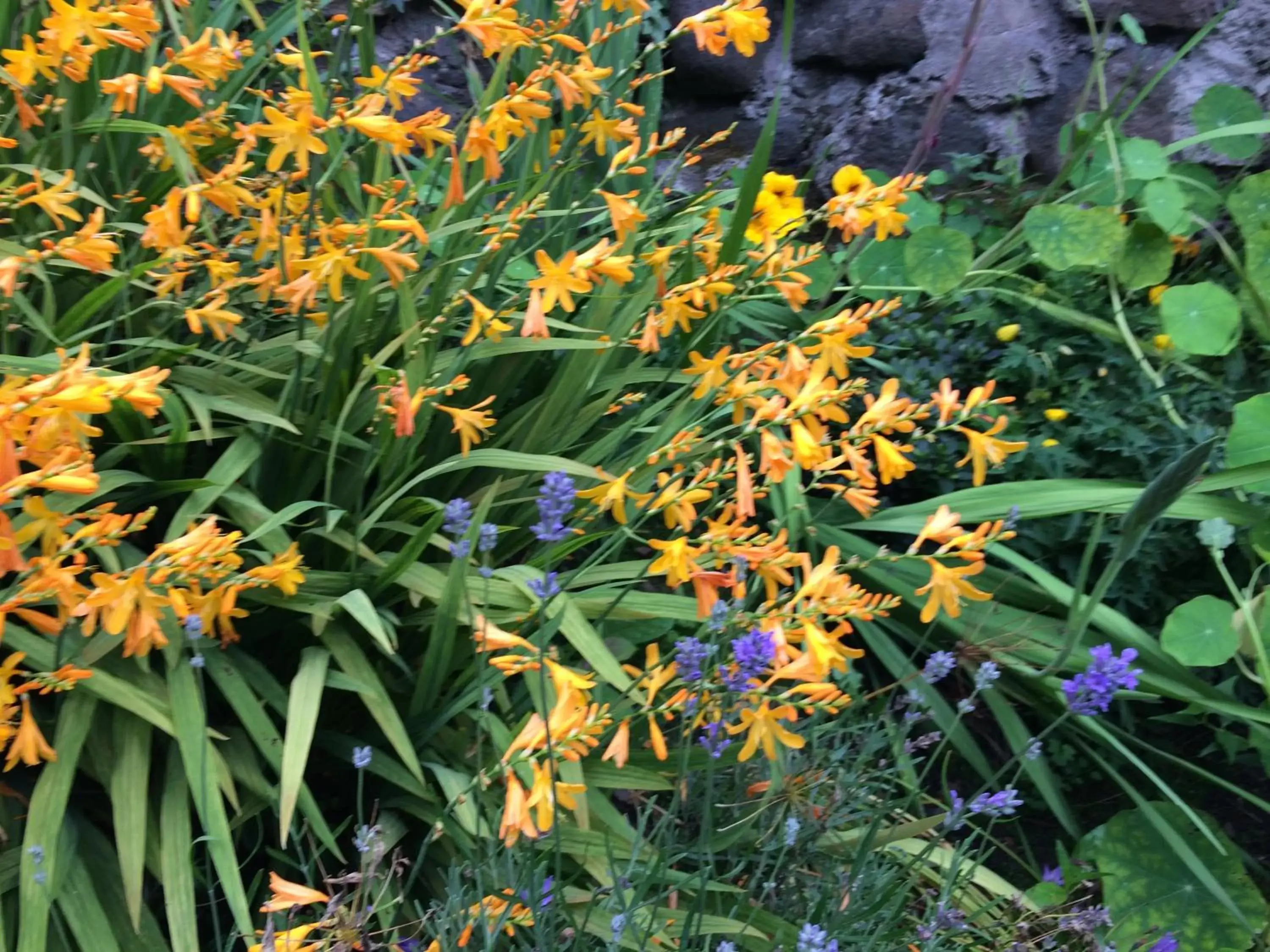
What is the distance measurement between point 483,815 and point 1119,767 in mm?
1338

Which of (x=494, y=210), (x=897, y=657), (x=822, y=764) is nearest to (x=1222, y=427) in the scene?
(x=897, y=657)

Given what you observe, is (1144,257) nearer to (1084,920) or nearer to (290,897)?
(1084,920)

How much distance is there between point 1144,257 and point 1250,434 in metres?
0.63

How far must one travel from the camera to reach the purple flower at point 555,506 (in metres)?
0.95

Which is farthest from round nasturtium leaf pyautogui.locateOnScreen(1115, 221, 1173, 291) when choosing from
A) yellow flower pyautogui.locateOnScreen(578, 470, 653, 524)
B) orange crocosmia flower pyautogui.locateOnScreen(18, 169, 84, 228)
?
orange crocosmia flower pyautogui.locateOnScreen(18, 169, 84, 228)

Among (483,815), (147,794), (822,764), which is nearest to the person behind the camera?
(483,815)

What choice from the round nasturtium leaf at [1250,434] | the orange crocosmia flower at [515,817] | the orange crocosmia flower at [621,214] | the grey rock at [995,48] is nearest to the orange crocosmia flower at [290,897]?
the orange crocosmia flower at [515,817]

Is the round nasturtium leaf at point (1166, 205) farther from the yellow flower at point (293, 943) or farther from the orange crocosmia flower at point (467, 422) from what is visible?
the yellow flower at point (293, 943)

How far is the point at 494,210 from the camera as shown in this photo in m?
1.87

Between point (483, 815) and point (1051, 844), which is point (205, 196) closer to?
point (483, 815)

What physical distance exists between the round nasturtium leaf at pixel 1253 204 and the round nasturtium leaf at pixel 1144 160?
20 centimetres

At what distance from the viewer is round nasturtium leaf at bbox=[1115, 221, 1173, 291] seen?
7.63 feet

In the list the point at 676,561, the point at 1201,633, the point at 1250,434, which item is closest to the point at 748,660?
the point at 676,561

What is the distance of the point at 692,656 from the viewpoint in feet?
3.50
